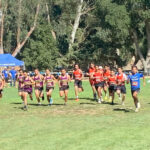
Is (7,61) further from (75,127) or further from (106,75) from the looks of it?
(75,127)

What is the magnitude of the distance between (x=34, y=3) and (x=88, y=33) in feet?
28.4

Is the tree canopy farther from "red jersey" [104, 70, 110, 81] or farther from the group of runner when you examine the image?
the group of runner

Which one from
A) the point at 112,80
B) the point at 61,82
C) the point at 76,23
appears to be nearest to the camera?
the point at 61,82

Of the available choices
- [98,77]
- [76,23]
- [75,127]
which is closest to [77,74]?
[98,77]

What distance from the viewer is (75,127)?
15.4 m

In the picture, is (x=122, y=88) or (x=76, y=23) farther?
(x=76, y=23)

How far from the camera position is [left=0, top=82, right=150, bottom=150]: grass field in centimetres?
1231

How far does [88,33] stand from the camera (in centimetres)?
6819

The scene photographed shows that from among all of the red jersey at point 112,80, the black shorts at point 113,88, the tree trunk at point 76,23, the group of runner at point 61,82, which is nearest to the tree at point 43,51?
the tree trunk at point 76,23

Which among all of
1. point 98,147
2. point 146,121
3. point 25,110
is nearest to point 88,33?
point 25,110

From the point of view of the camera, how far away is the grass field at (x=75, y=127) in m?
12.3

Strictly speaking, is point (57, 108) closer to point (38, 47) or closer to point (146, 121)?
point (146, 121)

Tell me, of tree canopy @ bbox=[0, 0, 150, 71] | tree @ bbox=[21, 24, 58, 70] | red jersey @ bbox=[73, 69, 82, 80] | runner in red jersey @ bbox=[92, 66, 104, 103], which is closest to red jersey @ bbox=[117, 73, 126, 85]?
runner in red jersey @ bbox=[92, 66, 104, 103]

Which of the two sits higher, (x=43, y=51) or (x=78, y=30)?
(x=78, y=30)
